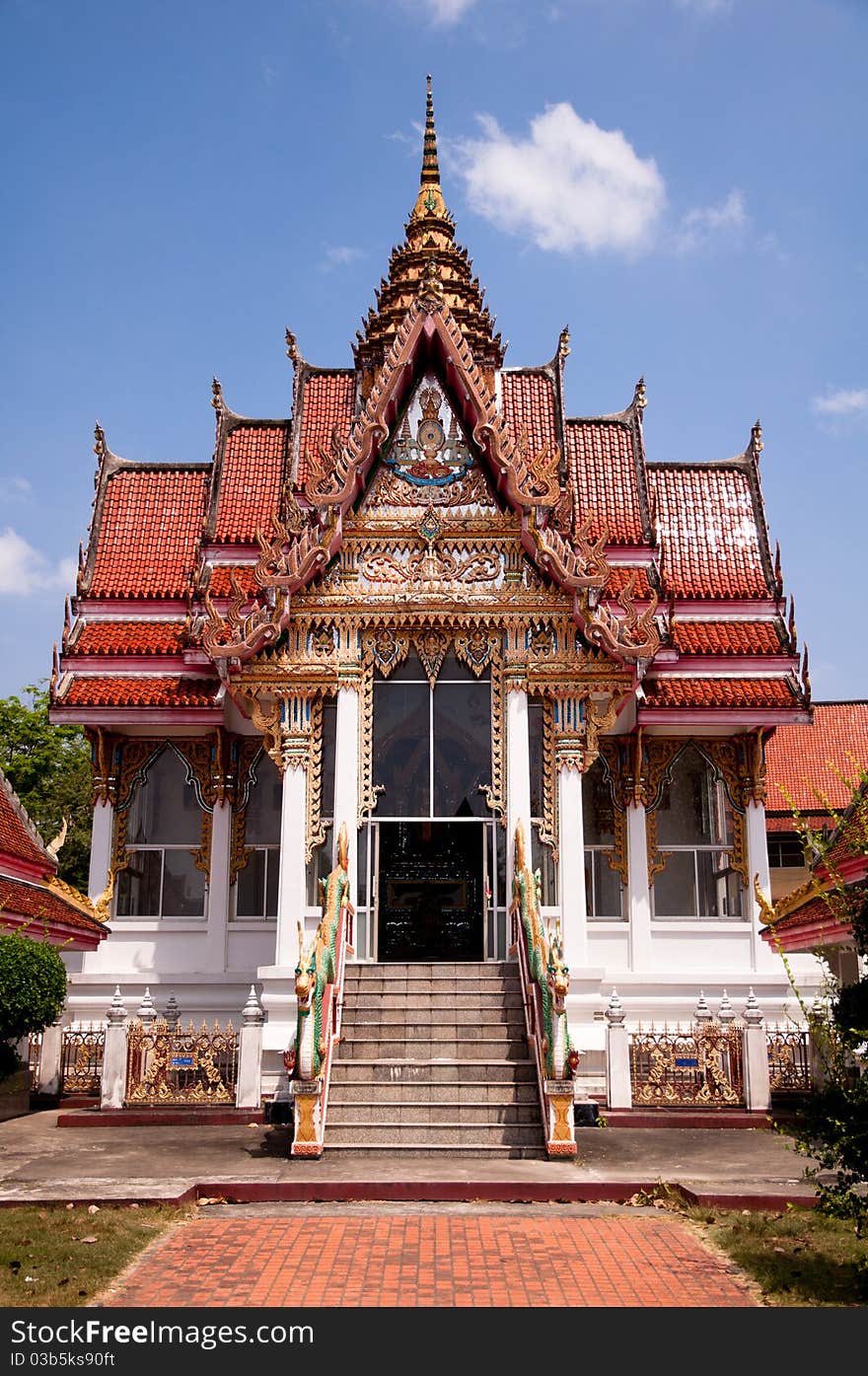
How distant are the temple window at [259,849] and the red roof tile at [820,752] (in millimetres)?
9930

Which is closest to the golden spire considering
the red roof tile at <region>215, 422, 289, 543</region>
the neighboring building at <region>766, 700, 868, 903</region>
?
the red roof tile at <region>215, 422, 289, 543</region>

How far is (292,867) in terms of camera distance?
14219mm

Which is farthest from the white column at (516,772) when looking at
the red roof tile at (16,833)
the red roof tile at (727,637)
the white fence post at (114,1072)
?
the red roof tile at (16,833)

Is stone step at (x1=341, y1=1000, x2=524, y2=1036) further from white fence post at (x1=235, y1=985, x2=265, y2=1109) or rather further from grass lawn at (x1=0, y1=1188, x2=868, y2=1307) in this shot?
grass lawn at (x1=0, y1=1188, x2=868, y2=1307)

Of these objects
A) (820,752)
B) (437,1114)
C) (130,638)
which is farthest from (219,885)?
(820,752)

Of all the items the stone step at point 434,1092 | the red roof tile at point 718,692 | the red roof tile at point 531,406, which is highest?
the red roof tile at point 531,406

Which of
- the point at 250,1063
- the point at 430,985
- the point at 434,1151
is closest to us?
the point at 434,1151

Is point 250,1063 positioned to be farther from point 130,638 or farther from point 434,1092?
point 130,638

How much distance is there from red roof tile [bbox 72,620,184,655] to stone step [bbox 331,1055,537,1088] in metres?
6.76

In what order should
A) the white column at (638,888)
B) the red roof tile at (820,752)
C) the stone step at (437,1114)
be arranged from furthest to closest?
1. the red roof tile at (820,752)
2. the white column at (638,888)
3. the stone step at (437,1114)

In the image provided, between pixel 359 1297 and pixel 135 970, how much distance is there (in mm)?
10381

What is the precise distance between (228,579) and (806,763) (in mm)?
12699

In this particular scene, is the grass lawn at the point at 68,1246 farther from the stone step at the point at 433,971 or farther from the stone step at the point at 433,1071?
the stone step at the point at 433,971

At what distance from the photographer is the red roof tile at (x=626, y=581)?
664 inches
